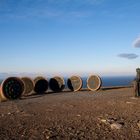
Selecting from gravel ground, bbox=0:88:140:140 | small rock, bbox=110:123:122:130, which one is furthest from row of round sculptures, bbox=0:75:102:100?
small rock, bbox=110:123:122:130

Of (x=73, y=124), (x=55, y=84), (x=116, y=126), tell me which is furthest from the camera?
(x=55, y=84)

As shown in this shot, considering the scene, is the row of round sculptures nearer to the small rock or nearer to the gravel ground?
the gravel ground

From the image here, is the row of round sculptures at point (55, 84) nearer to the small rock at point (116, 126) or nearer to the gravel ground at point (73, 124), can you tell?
the gravel ground at point (73, 124)

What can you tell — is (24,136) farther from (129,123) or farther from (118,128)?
(129,123)

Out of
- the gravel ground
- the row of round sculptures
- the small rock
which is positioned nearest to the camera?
the gravel ground

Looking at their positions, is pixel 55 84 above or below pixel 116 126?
above

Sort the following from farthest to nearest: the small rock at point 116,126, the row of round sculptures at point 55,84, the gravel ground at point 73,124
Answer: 1. the row of round sculptures at point 55,84
2. the small rock at point 116,126
3. the gravel ground at point 73,124

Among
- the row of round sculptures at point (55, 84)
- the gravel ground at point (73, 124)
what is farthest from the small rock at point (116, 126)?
the row of round sculptures at point (55, 84)

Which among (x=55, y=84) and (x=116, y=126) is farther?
(x=55, y=84)

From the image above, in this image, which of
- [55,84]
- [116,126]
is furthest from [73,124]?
[55,84]

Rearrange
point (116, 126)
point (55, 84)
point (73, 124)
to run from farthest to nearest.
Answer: point (55, 84) → point (73, 124) → point (116, 126)

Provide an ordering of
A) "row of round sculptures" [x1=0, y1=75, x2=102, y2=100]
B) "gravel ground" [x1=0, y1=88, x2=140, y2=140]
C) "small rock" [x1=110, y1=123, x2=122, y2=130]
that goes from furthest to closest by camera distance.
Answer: "row of round sculptures" [x1=0, y1=75, x2=102, y2=100] < "small rock" [x1=110, y1=123, x2=122, y2=130] < "gravel ground" [x1=0, y1=88, x2=140, y2=140]

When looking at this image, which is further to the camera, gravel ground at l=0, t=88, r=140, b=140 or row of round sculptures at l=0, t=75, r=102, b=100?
row of round sculptures at l=0, t=75, r=102, b=100

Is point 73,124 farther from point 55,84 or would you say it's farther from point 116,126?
point 55,84
